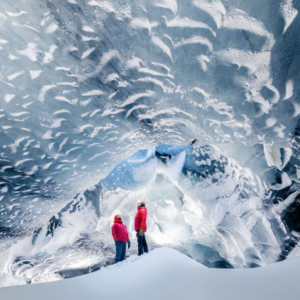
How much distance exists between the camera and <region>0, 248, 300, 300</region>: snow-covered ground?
5.39 ft

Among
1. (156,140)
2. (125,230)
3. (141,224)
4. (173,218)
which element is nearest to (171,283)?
(141,224)

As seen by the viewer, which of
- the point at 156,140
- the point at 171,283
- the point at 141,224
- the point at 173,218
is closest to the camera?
the point at 171,283

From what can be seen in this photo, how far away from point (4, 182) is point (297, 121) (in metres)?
2.54

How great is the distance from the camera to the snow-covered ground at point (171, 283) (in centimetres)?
164

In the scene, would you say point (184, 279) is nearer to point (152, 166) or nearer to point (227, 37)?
point (152, 166)

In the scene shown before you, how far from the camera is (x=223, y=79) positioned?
137cm

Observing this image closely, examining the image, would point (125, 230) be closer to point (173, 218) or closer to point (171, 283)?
point (173, 218)

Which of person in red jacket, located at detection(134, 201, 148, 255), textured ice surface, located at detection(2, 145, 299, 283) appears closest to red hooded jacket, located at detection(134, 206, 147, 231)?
person in red jacket, located at detection(134, 201, 148, 255)

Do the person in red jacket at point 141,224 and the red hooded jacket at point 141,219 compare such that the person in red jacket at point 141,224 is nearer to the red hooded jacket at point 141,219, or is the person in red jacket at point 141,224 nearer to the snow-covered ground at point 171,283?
the red hooded jacket at point 141,219

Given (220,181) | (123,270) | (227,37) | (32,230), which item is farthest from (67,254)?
(227,37)

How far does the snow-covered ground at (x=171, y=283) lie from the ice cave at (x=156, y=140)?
0.02 metres

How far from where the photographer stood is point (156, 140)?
230cm

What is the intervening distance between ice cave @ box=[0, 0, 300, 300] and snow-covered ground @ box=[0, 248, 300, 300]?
2 cm

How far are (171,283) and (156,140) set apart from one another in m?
1.41
